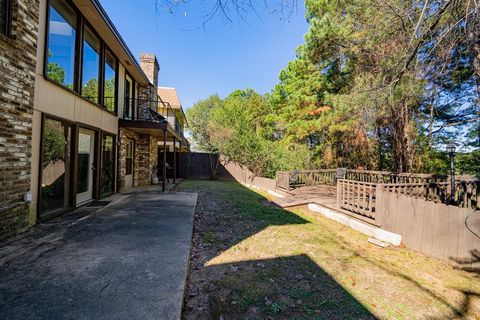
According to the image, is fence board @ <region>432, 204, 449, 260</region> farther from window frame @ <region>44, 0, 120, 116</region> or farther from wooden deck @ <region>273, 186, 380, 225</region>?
window frame @ <region>44, 0, 120, 116</region>

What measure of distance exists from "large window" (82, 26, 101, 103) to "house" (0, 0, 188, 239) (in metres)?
0.03

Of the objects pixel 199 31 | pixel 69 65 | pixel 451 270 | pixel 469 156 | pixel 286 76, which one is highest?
pixel 286 76

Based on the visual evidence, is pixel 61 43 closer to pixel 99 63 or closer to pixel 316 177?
pixel 99 63

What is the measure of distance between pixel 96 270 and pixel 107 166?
227 inches

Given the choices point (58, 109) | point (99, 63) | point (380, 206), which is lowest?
point (380, 206)

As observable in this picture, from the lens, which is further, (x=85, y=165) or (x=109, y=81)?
(x=109, y=81)

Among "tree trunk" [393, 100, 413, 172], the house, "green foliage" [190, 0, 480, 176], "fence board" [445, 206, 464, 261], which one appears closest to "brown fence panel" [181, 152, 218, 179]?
"green foliage" [190, 0, 480, 176]

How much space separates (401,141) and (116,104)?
11983 millimetres

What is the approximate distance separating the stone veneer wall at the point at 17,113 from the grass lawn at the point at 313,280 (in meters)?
2.96

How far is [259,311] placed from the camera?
238cm

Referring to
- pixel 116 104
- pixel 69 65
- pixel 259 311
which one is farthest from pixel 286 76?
pixel 259 311

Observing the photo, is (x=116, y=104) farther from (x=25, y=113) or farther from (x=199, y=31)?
(x=199, y=31)

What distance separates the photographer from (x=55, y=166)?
16.2ft

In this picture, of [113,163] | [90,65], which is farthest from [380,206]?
[90,65]
